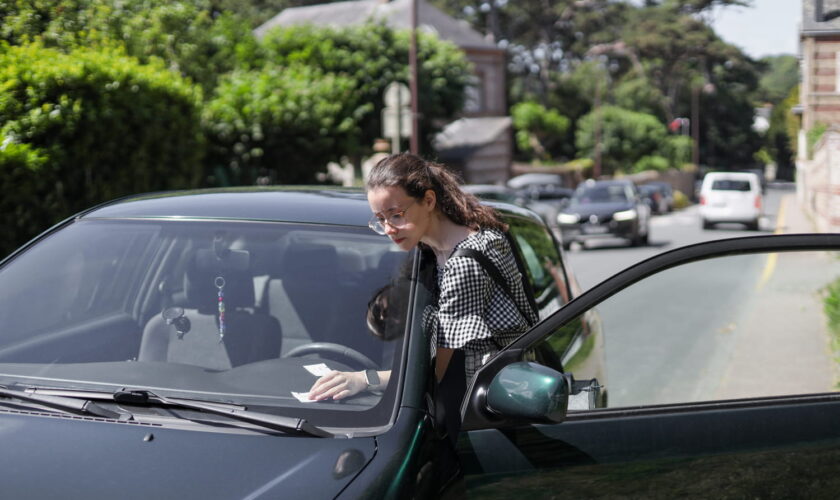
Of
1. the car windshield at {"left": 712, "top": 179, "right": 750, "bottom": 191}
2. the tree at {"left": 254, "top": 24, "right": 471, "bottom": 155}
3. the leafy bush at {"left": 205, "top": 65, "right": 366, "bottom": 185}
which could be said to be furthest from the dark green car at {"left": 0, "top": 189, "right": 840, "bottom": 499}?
the car windshield at {"left": 712, "top": 179, "right": 750, "bottom": 191}

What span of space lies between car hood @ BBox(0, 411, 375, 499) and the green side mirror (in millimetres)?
317

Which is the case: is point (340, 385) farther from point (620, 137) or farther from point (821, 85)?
Answer: point (620, 137)

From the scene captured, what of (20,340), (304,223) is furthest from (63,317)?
(304,223)

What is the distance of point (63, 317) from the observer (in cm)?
335

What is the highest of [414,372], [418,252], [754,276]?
[418,252]

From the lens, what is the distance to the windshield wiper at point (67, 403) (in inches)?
97.0

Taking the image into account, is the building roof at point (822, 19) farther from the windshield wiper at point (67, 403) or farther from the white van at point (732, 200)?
the windshield wiper at point (67, 403)

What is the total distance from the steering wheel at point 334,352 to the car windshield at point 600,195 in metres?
22.6

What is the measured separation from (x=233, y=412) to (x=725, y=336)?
8.56m

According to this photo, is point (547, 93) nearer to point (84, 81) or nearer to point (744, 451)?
point (84, 81)

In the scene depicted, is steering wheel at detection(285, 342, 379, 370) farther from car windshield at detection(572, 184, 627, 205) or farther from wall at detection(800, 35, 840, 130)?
wall at detection(800, 35, 840, 130)

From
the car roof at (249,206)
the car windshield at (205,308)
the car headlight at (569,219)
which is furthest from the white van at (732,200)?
the car windshield at (205,308)

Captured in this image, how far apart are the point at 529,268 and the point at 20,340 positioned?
6.98 ft

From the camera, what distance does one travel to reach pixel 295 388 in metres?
2.73
